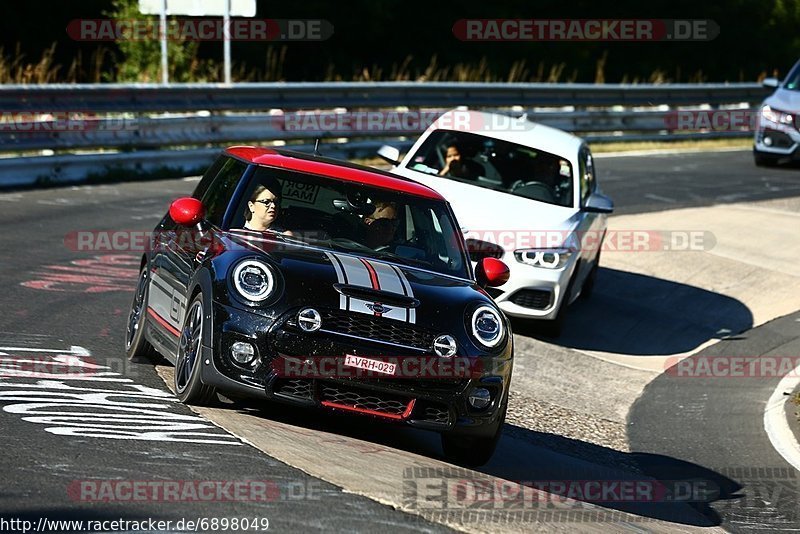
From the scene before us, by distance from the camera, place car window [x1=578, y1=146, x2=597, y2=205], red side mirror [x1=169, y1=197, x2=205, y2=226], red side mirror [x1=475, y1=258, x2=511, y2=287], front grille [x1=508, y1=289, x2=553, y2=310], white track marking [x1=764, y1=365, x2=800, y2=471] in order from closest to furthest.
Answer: red side mirror [x1=169, y1=197, x2=205, y2=226] < red side mirror [x1=475, y1=258, x2=511, y2=287] < white track marking [x1=764, y1=365, x2=800, y2=471] < front grille [x1=508, y1=289, x2=553, y2=310] < car window [x1=578, y1=146, x2=597, y2=205]

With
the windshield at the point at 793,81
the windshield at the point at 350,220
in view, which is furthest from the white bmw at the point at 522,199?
the windshield at the point at 793,81

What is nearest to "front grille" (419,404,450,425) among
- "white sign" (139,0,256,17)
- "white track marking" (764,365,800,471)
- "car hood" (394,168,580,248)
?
"white track marking" (764,365,800,471)

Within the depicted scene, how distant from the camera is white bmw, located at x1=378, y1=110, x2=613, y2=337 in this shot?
1130 cm

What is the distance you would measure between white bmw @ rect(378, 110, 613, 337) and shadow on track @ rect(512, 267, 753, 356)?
0.35m

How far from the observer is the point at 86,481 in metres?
5.60

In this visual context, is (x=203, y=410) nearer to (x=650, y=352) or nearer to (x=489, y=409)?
(x=489, y=409)

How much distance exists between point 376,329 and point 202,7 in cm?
1607

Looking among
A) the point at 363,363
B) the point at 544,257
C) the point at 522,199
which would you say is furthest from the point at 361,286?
the point at 522,199

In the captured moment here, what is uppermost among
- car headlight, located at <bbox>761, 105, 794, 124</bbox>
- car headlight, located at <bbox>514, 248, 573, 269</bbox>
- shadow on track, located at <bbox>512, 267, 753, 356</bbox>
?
car headlight, located at <bbox>761, 105, 794, 124</bbox>

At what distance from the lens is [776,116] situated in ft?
74.5

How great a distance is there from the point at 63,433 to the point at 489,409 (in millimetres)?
2184

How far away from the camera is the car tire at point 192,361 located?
6.92m

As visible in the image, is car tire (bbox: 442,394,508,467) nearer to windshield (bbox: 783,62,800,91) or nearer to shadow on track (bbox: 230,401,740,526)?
shadow on track (bbox: 230,401,740,526)

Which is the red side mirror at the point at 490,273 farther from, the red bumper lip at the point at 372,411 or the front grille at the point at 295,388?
the front grille at the point at 295,388
